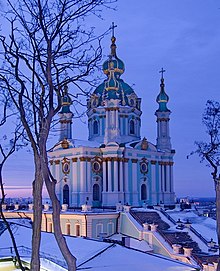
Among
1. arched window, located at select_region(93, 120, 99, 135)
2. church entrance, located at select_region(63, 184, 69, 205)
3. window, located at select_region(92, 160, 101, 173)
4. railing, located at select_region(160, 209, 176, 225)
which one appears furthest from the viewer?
arched window, located at select_region(93, 120, 99, 135)

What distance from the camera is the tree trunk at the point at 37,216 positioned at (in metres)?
8.05

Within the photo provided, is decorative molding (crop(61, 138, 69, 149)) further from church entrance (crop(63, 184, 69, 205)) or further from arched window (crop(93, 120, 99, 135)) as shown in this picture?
arched window (crop(93, 120, 99, 135))

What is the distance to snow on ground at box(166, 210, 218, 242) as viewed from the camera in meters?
26.8

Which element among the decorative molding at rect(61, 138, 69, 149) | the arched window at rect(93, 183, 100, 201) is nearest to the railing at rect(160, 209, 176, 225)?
the arched window at rect(93, 183, 100, 201)

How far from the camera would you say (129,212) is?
95.4 feet

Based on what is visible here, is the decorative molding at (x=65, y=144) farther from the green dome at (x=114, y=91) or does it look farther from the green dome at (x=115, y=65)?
the green dome at (x=115, y=65)

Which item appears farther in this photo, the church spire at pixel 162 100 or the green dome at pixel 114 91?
the church spire at pixel 162 100

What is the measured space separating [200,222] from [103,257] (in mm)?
17840

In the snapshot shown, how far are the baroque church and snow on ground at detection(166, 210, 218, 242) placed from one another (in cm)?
442

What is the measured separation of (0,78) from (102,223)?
2108 centimetres

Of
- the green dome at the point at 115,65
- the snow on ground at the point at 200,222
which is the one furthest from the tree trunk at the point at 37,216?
the green dome at the point at 115,65

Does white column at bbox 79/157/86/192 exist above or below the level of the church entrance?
above

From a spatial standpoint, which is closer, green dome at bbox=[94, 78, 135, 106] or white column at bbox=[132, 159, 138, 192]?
green dome at bbox=[94, 78, 135, 106]

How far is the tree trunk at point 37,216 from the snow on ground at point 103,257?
4.02 meters
